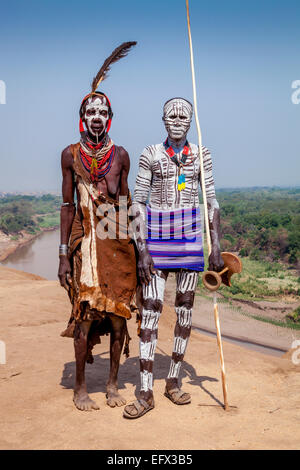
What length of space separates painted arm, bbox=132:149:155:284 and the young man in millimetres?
94

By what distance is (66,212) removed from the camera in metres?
3.71

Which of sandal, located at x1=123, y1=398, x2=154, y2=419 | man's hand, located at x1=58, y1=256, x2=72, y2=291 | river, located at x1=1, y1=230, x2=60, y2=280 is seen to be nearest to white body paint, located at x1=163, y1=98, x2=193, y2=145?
man's hand, located at x1=58, y1=256, x2=72, y2=291

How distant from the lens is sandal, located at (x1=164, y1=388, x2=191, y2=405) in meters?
3.79

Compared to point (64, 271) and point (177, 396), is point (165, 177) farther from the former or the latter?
point (177, 396)

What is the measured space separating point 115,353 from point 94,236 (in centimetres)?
98

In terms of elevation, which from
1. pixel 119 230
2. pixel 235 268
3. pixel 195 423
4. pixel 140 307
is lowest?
pixel 195 423

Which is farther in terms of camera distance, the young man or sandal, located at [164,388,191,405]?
sandal, located at [164,388,191,405]

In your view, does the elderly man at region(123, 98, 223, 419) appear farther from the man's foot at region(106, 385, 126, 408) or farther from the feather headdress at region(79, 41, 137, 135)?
the feather headdress at region(79, 41, 137, 135)

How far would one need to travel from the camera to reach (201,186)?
378cm

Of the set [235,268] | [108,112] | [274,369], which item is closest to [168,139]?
[108,112]

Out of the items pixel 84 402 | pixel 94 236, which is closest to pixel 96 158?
pixel 94 236

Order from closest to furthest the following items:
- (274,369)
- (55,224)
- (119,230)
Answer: (119,230) < (274,369) < (55,224)

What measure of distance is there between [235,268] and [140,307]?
0.84 m
